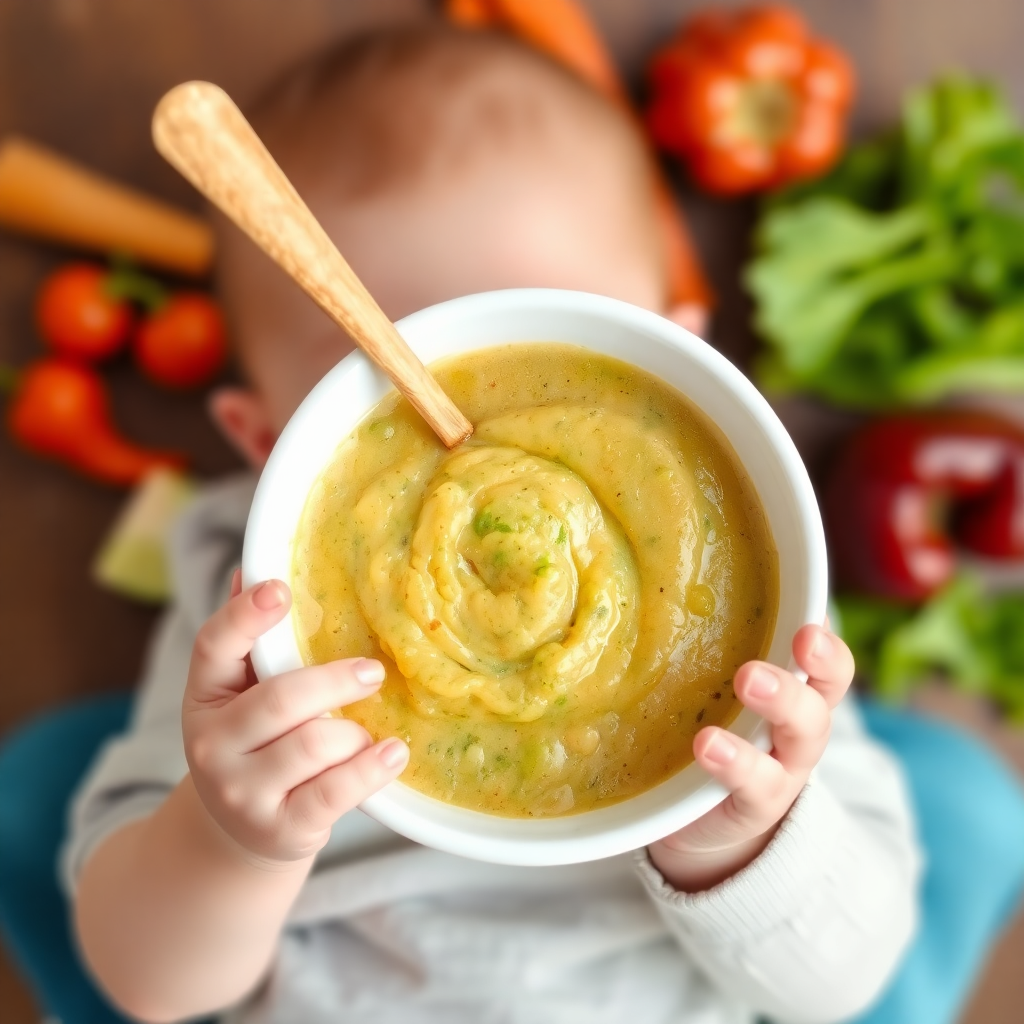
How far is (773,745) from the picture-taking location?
0.74m

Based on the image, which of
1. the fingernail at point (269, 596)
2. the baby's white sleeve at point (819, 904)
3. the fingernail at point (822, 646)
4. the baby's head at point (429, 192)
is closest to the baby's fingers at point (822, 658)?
the fingernail at point (822, 646)

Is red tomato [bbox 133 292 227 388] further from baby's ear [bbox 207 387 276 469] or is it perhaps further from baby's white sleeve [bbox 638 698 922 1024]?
baby's white sleeve [bbox 638 698 922 1024]

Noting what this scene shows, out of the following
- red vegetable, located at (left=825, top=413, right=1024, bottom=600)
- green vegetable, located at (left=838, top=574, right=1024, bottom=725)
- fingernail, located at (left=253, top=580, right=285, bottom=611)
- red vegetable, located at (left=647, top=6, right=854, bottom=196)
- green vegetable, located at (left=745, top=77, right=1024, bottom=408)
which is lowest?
green vegetable, located at (left=838, top=574, right=1024, bottom=725)

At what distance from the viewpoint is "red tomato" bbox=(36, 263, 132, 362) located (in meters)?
1.62

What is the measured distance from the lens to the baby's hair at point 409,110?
42.4 inches

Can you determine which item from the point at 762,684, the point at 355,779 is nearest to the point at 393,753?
the point at 355,779

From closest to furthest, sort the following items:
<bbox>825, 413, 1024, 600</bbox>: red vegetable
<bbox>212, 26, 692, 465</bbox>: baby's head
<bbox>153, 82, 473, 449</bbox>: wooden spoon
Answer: <bbox>153, 82, 473, 449</bbox>: wooden spoon → <bbox>212, 26, 692, 465</bbox>: baby's head → <bbox>825, 413, 1024, 600</bbox>: red vegetable

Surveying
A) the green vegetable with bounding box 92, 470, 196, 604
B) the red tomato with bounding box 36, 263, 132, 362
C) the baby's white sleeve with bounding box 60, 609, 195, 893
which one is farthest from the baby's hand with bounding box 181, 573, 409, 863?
the red tomato with bounding box 36, 263, 132, 362

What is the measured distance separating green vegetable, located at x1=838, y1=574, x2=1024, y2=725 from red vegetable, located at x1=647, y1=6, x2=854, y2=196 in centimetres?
70

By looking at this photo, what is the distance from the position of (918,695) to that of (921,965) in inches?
18.8

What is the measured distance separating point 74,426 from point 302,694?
3.58ft

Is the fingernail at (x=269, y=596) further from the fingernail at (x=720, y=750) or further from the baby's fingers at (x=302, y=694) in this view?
the fingernail at (x=720, y=750)

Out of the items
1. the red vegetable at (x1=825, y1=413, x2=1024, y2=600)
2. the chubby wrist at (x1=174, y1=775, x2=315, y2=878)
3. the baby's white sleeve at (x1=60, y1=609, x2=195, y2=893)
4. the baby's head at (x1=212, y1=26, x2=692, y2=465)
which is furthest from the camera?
the red vegetable at (x1=825, y1=413, x2=1024, y2=600)

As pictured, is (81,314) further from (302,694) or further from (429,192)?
(302,694)
